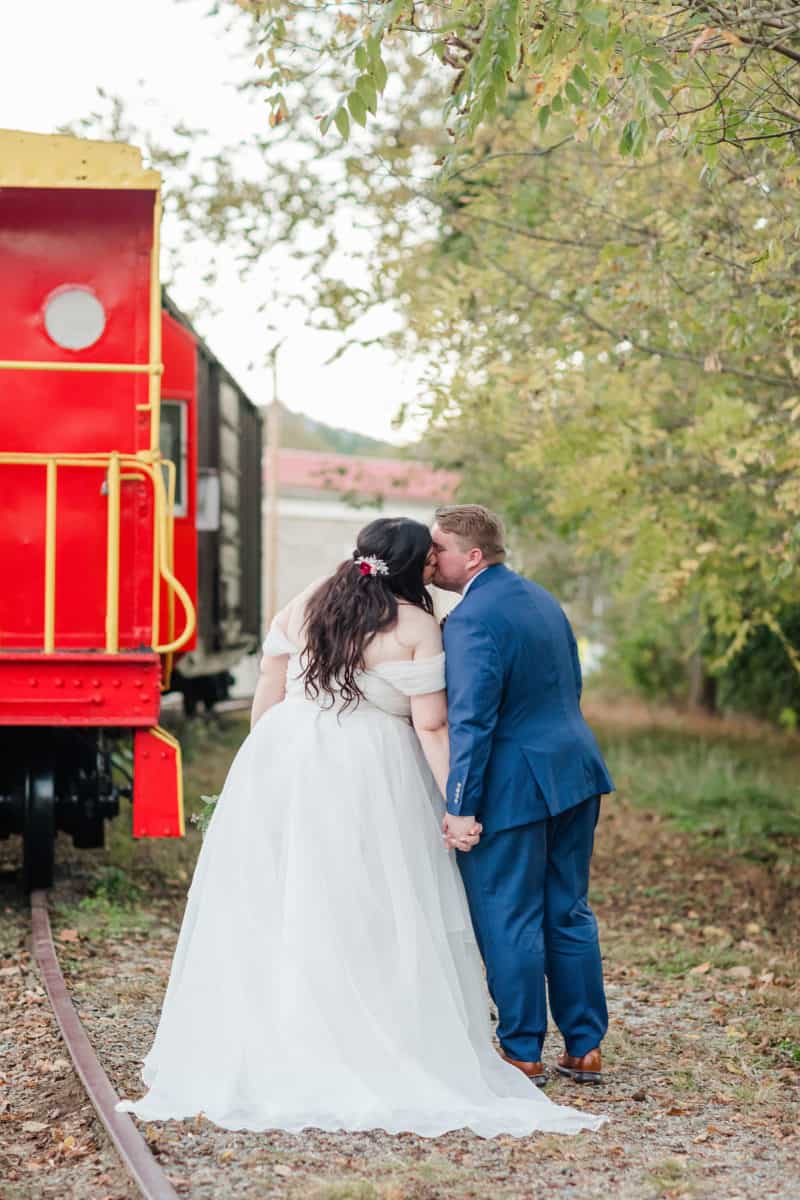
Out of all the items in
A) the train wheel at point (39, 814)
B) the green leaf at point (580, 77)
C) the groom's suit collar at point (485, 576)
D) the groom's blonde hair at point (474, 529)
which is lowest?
the train wheel at point (39, 814)

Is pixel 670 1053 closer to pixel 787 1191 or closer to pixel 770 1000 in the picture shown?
pixel 770 1000

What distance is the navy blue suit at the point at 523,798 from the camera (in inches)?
192

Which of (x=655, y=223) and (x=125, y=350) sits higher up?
(x=655, y=223)

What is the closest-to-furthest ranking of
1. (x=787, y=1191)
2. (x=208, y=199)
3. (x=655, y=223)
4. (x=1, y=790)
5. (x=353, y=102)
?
(x=787, y=1191) < (x=353, y=102) < (x=1, y=790) < (x=655, y=223) < (x=208, y=199)

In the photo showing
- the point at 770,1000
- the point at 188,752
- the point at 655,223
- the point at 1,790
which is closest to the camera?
the point at 770,1000

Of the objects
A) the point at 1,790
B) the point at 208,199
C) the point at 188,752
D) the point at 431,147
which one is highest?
the point at 431,147

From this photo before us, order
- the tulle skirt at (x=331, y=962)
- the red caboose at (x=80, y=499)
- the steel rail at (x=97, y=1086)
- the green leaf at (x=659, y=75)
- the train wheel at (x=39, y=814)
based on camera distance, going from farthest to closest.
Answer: the train wheel at (x=39, y=814), the red caboose at (x=80, y=499), the green leaf at (x=659, y=75), the tulle skirt at (x=331, y=962), the steel rail at (x=97, y=1086)

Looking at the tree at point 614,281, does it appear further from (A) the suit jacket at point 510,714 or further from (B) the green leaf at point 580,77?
(A) the suit jacket at point 510,714

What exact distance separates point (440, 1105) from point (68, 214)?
510 cm

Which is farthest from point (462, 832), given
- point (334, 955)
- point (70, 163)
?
point (70, 163)

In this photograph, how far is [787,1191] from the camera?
13.0ft

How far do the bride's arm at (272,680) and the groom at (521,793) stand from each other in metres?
0.60

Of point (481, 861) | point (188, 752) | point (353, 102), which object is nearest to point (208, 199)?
point (188, 752)

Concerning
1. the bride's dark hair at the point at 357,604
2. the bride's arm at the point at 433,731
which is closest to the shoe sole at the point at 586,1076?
the bride's arm at the point at 433,731
